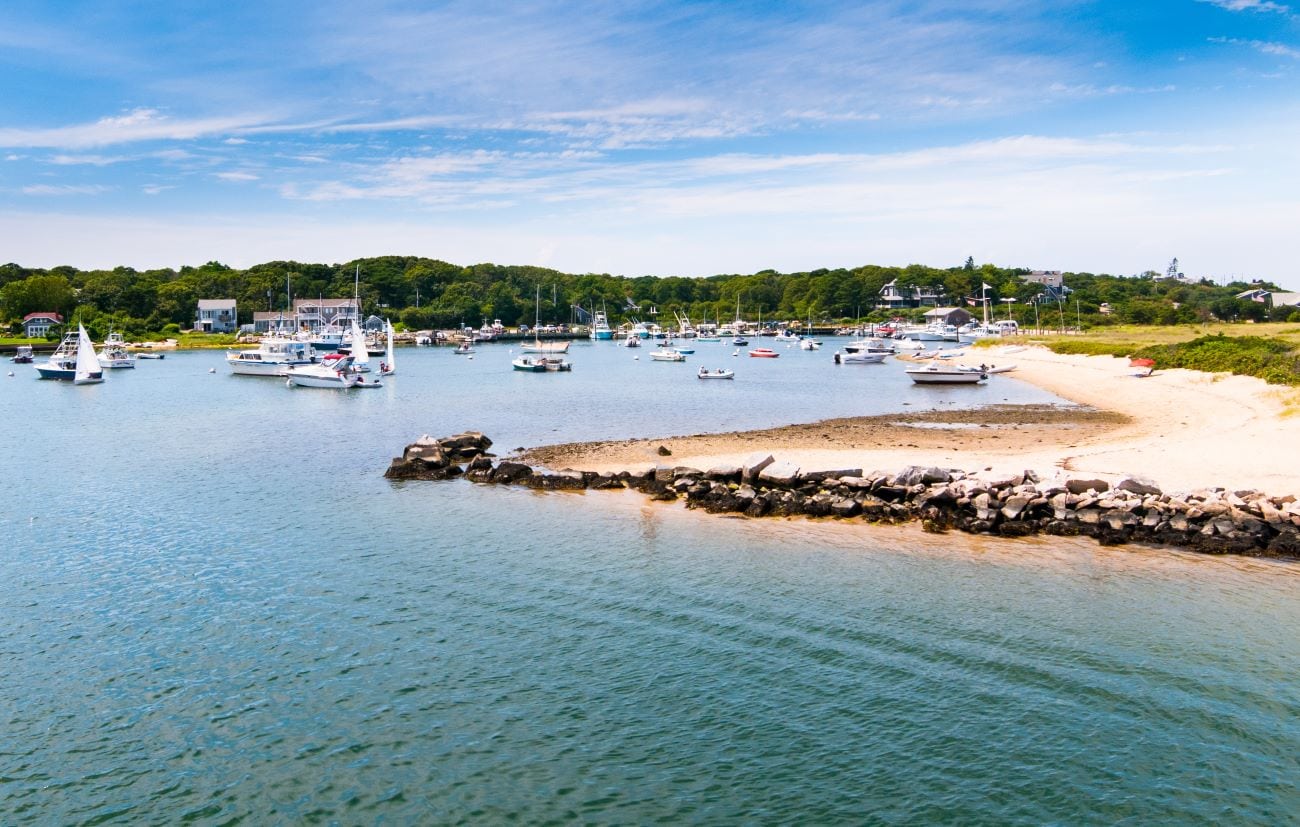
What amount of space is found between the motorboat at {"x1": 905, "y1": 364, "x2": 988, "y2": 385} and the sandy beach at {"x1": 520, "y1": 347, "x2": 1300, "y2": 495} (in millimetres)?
14226

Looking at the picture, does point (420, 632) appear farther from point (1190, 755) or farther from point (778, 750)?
point (1190, 755)

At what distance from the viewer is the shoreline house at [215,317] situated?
165125 millimetres

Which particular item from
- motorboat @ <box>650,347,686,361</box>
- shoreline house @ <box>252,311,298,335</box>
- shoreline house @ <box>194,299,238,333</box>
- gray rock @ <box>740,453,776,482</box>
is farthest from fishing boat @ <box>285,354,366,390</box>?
shoreline house @ <box>194,299,238,333</box>

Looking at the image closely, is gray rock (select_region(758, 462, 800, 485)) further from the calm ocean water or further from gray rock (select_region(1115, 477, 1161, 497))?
gray rock (select_region(1115, 477, 1161, 497))

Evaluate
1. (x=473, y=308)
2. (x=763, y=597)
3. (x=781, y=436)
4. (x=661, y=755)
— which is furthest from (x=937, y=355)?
(x=473, y=308)

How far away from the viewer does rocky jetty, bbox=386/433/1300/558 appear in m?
21.7

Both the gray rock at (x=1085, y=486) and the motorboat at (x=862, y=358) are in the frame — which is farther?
the motorboat at (x=862, y=358)

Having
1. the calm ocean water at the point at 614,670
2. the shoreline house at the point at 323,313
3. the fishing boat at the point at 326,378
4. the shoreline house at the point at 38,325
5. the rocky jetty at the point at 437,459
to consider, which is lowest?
the calm ocean water at the point at 614,670

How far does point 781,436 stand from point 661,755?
95.1 feet

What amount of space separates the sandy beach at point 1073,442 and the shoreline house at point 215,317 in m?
148

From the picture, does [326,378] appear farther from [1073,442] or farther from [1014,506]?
[1014,506]

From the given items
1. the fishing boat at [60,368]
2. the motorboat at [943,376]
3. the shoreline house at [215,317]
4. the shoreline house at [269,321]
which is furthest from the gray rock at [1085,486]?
the shoreline house at [215,317]

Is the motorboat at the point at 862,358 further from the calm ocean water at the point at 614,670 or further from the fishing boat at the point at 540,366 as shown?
the calm ocean water at the point at 614,670

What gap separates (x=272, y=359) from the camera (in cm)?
9231
